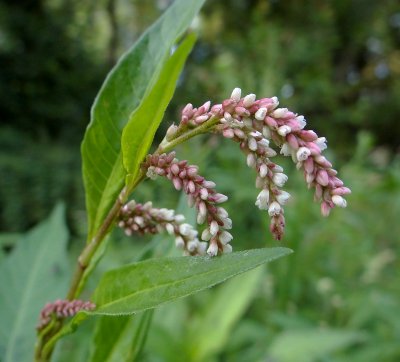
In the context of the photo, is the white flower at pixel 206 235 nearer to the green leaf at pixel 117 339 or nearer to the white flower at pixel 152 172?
the white flower at pixel 152 172

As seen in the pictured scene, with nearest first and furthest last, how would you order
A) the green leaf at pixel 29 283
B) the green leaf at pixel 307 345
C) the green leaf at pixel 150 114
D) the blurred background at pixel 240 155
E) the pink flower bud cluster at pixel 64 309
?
1. the green leaf at pixel 150 114
2. the pink flower bud cluster at pixel 64 309
3. the green leaf at pixel 29 283
4. the green leaf at pixel 307 345
5. the blurred background at pixel 240 155

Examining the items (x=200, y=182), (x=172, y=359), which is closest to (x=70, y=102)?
(x=172, y=359)

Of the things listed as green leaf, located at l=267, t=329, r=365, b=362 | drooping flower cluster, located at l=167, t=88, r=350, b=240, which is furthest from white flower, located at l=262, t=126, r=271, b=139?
green leaf, located at l=267, t=329, r=365, b=362

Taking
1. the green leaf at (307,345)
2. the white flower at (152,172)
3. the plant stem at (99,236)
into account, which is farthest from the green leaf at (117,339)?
the green leaf at (307,345)

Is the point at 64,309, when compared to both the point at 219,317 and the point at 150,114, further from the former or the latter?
the point at 219,317

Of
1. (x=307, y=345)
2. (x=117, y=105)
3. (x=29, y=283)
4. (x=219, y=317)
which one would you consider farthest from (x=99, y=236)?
(x=219, y=317)

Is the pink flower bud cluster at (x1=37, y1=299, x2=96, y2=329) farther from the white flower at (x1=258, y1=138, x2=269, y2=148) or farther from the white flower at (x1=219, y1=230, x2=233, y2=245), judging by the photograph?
the white flower at (x1=258, y1=138, x2=269, y2=148)
